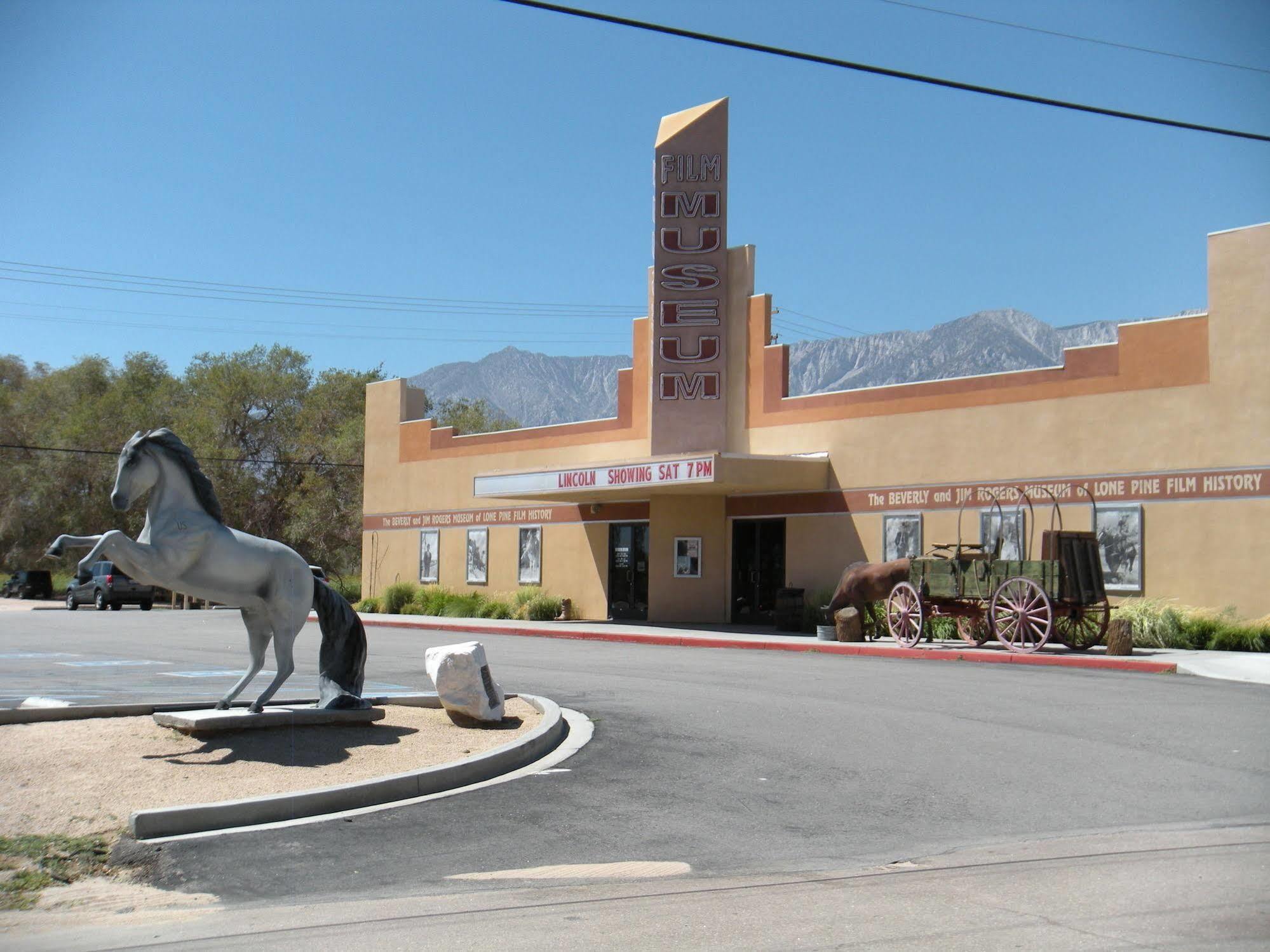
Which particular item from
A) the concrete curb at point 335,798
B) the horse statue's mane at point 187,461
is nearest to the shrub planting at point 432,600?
the concrete curb at point 335,798

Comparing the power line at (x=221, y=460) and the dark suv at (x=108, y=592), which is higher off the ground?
the power line at (x=221, y=460)

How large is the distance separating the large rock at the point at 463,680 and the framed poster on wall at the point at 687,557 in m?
19.2

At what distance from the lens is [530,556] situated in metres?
34.9

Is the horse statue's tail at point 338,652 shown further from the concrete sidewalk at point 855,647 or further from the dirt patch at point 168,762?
the concrete sidewalk at point 855,647

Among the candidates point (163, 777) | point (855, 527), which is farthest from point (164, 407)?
→ point (163, 777)

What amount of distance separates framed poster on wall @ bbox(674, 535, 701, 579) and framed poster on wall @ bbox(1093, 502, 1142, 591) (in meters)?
10.3

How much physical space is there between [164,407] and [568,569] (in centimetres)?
3396

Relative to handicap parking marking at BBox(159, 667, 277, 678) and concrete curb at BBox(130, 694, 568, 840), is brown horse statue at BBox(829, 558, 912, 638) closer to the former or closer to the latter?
handicap parking marking at BBox(159, 667, 277, 678)

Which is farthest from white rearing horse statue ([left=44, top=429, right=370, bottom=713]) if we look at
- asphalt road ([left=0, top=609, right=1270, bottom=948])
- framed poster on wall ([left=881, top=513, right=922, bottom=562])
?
framed poster on wall ([left=881, top=513, right=922, bottom=562])

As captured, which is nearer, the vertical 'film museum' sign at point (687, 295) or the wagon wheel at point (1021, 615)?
the wagon wheel at point (1021, 615)

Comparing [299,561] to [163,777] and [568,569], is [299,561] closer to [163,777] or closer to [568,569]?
[163,777]

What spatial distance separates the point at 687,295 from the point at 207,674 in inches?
663

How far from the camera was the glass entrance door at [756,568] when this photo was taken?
2902 cm

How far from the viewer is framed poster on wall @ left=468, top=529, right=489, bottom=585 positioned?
36281 mm
